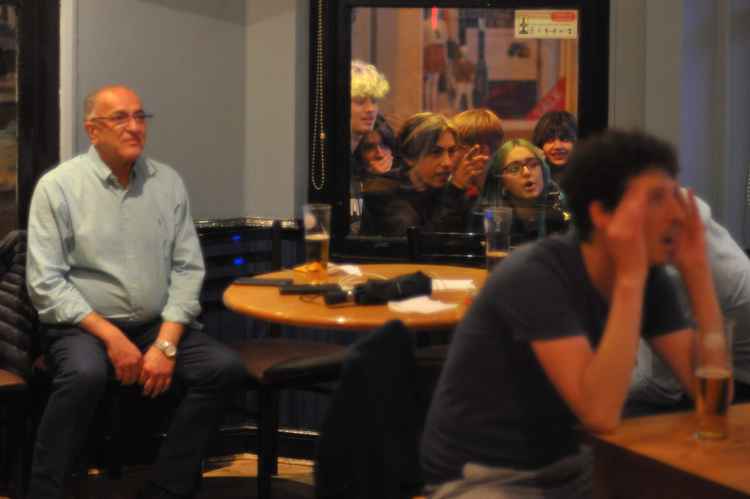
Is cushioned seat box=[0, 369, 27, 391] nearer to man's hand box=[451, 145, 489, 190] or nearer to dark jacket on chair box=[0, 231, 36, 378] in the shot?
dark jacket on chair box=[0, 231, 36, 378]

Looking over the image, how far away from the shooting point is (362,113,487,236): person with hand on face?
4.58m

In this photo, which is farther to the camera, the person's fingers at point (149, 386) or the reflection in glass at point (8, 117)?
the reflection in glass at point (8, 117)

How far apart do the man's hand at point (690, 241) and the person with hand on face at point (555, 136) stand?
8.76 feet

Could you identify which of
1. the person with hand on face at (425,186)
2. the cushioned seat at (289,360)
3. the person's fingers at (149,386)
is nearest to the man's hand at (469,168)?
the person with hand on face at (425,186)

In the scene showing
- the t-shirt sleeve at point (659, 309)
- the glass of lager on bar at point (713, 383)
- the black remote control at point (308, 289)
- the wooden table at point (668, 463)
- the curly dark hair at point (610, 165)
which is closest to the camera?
the wooden table at point (668, 463)

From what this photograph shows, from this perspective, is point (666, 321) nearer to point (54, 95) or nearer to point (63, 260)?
point (63, 260)

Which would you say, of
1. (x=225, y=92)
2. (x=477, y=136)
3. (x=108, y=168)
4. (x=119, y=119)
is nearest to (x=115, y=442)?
(x=108, y=168)

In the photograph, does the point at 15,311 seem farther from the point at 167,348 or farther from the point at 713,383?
the point at 713,383

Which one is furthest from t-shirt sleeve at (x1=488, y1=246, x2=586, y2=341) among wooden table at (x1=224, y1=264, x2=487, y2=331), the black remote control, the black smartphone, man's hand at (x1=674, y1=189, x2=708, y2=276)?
the black smartphone

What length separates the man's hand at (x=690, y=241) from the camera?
1.82 meters

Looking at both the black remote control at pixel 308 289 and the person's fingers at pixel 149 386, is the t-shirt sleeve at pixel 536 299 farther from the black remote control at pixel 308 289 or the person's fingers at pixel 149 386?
the person's fingers at pixel 149 386

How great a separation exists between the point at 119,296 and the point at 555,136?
6.40 ft

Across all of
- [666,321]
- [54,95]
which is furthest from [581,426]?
[54,95]

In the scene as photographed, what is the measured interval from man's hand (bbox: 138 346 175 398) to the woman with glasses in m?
1.58
